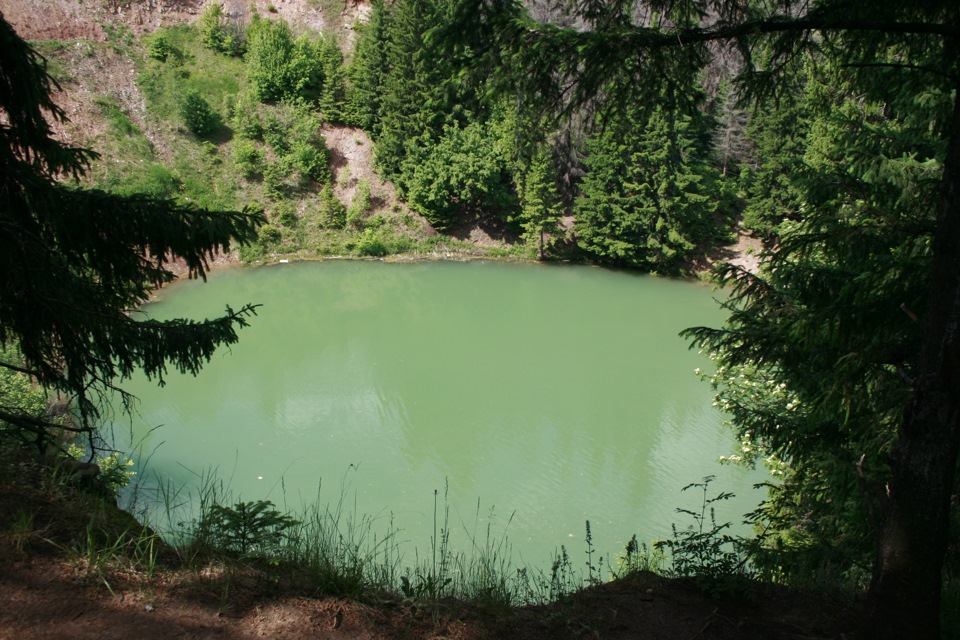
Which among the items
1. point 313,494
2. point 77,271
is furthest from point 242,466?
point 77,271

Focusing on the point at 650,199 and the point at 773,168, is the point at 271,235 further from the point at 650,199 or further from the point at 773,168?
the point at 773,168

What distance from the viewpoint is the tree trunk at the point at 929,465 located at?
219cm

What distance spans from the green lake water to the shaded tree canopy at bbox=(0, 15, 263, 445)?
2.49m

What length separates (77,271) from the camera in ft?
11.1

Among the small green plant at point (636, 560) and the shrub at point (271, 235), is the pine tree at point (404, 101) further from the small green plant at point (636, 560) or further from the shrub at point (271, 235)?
the small green plant at point (636, 560)

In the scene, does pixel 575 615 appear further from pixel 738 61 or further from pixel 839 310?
pixel 738 61

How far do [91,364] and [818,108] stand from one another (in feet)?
13.1

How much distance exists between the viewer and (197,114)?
24.7 m

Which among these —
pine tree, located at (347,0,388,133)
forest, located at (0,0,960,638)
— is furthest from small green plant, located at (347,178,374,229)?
forest, located at (0,0,960,638)

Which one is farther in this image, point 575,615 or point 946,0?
point 575,615

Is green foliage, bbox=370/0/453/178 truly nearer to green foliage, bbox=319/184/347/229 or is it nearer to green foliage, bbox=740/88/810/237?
green foliage, bbox=319/184/347/229

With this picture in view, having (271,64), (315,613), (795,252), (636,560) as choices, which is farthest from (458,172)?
(315,613)

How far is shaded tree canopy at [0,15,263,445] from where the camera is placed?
2.78 metres

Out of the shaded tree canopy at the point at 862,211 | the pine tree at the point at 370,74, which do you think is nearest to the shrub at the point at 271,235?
the pine tree at the point at 370,74
